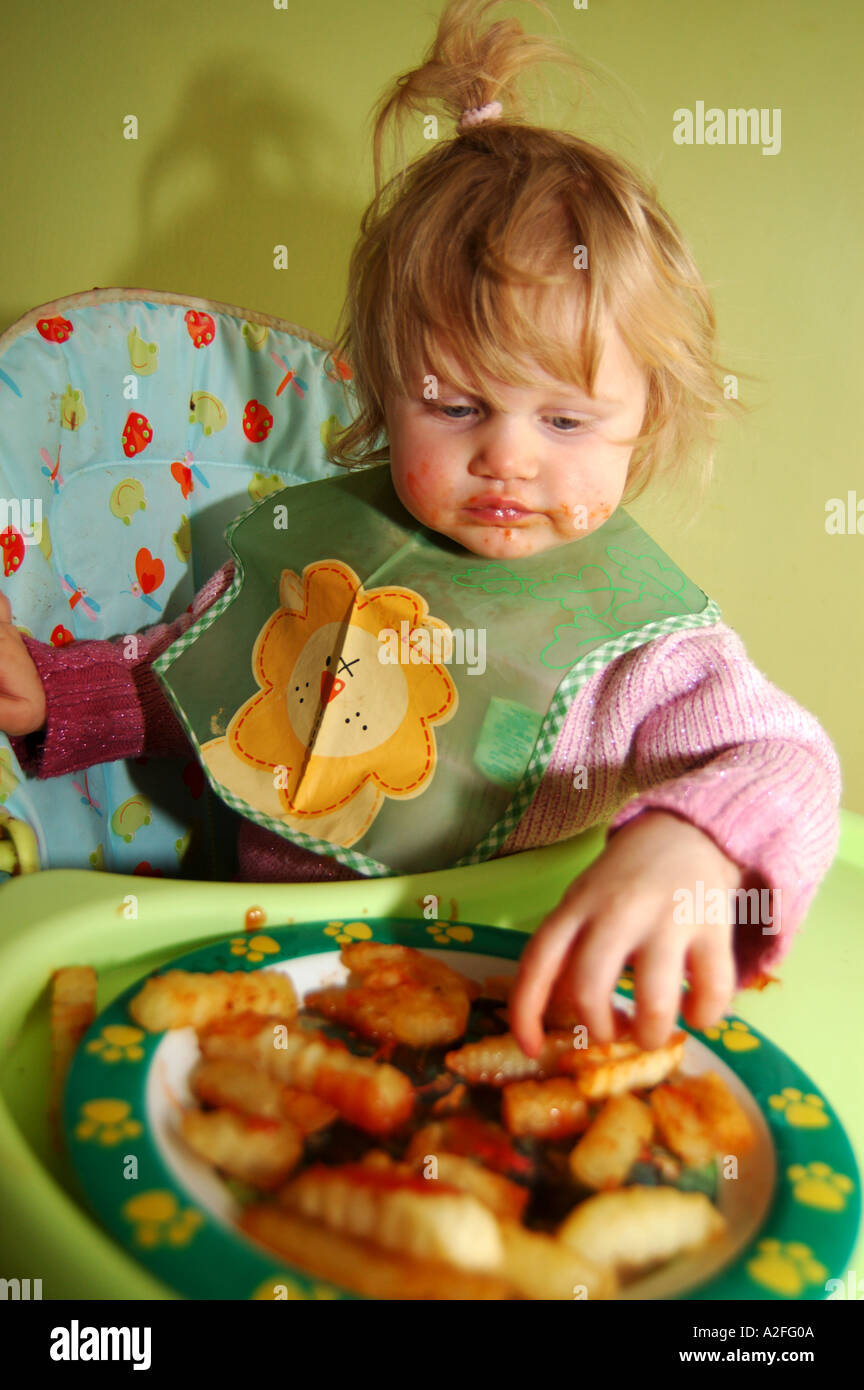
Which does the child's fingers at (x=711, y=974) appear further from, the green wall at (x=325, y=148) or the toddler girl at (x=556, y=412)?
the green wall at (x=325, y=148)

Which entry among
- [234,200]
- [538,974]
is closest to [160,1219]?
[538,974]

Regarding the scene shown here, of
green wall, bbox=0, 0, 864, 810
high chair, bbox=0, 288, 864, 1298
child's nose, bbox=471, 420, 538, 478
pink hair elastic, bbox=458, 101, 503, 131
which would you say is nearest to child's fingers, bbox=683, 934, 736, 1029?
high chair, bbox=0, 288, 864, 1298

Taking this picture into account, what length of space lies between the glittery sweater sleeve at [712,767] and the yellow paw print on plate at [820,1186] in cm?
10

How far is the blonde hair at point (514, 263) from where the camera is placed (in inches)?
25.1

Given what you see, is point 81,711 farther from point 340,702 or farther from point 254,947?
point 254,947

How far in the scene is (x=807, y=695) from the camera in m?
1.29

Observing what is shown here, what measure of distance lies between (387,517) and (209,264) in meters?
0.45

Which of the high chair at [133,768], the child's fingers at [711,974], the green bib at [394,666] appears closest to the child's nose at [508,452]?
the green bib at [394,666]

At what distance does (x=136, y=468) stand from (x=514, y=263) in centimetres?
41

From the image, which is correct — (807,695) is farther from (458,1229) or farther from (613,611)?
(458,1229)

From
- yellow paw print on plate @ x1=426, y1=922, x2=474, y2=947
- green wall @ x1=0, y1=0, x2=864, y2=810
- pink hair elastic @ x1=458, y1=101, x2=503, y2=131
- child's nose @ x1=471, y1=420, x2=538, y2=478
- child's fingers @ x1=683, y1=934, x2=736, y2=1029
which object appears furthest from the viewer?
green wall @ x1=0, y1=0, x2=864, y2=810

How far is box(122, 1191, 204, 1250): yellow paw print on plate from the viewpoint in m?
0.34

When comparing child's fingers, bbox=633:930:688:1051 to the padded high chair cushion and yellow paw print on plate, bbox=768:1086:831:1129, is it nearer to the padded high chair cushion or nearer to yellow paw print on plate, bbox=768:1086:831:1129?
yellow paw print on plate, bbox=768:1086:831:1129
